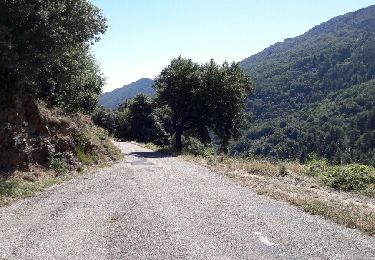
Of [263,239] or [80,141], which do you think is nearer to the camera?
[263,239]

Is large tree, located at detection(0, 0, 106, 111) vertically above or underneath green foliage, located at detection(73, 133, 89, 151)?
above

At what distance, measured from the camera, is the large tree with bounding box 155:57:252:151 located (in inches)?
1655

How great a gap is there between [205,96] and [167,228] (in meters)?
33.1

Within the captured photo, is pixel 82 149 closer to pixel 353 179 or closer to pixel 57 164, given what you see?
pixel 57 164

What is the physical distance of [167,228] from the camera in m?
9.43

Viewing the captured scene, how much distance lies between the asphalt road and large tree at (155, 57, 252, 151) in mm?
27075

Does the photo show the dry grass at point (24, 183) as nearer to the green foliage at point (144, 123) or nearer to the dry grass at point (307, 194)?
the dry grass at point (307, 194)

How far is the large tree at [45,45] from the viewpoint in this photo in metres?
16.1


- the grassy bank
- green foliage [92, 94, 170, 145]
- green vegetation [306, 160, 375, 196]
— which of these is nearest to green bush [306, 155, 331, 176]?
the grassy bank

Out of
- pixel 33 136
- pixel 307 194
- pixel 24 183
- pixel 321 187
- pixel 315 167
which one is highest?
pixel 33 136

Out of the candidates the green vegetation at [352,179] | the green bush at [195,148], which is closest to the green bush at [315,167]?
the green vegetation at [352,179]

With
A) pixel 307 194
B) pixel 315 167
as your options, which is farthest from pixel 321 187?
pixel 315 167

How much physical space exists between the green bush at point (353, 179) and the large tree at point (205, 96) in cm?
2336

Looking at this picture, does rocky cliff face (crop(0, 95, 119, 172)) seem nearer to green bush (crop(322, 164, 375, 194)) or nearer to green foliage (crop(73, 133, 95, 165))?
green foliage (crop(73, 133, 95, 165))
